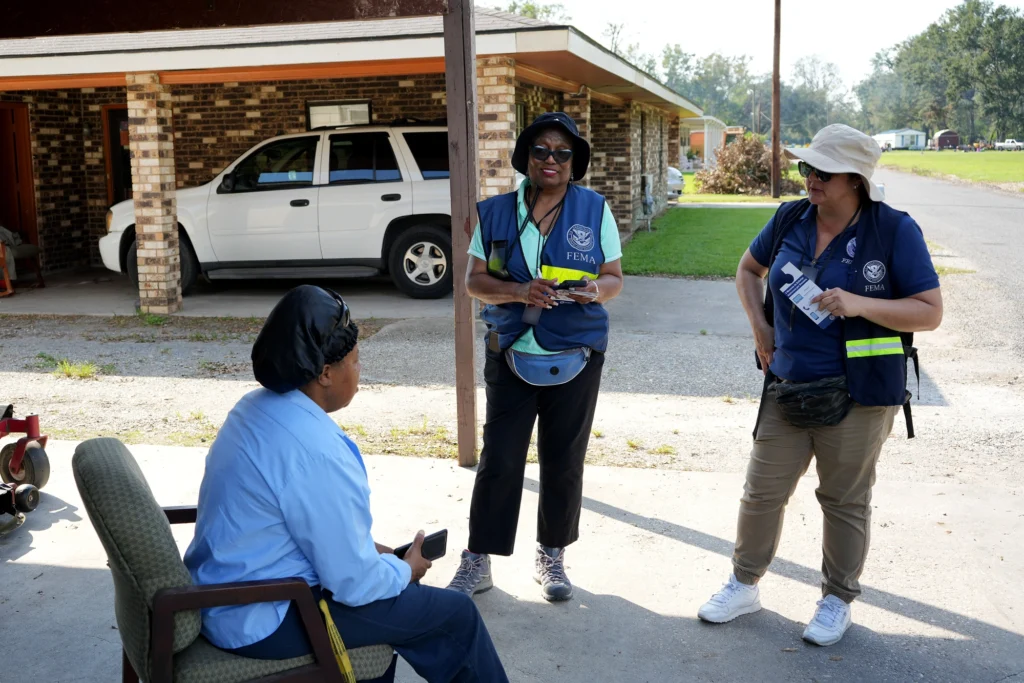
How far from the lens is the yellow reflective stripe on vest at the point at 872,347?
347cm

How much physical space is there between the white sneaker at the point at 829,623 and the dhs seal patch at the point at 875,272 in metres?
1.18

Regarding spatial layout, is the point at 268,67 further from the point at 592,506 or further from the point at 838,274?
the point at 838,274

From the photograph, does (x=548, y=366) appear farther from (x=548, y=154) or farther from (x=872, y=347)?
(x=872, y=347)

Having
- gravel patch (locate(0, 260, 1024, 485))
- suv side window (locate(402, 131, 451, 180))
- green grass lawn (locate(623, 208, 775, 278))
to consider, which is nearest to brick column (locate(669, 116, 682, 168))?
green grass lawn (locate(623, 208, 775, 278))

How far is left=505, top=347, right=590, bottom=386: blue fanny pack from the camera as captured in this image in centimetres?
381

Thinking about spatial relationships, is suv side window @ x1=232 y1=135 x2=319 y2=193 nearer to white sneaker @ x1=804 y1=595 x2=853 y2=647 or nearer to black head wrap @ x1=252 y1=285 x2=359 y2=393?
white sneaker @ x1=804 y1=595 x2=853 y2=647

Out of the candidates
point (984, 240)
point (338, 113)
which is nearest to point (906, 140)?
point (984, 240)

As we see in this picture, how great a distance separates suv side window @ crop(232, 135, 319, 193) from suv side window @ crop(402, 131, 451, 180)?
1.14 m

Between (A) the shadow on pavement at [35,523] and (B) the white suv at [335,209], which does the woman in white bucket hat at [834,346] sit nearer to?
(A) the shadow on pavement at [35,523]

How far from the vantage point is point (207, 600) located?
2.34m

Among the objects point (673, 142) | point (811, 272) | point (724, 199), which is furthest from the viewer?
point (673, 142)

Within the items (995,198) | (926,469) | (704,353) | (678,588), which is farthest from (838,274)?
(995,198)

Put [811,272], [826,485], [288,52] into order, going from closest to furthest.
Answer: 1. [811,272]
2. [826,485]
3. [288,52]

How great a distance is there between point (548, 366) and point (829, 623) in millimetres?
1362
